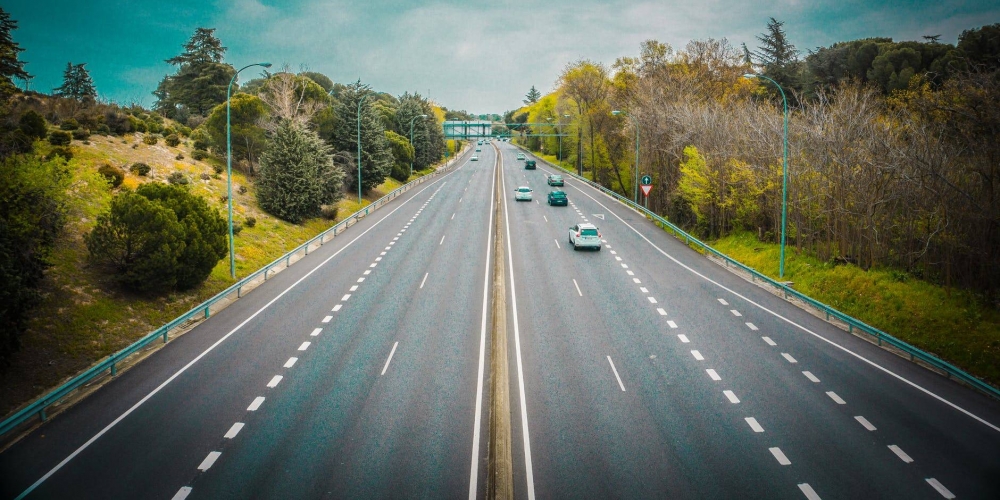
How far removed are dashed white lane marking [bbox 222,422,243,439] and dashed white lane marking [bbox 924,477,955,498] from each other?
13.7 meters

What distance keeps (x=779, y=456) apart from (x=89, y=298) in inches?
840

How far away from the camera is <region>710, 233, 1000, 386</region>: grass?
58.3 feet

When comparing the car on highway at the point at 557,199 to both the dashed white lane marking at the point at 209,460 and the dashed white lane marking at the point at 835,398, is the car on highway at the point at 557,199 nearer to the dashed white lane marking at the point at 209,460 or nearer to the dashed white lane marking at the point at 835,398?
the dashed white lane marking at the point at 835,398

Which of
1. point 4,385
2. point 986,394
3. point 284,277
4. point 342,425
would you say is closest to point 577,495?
point 342,425

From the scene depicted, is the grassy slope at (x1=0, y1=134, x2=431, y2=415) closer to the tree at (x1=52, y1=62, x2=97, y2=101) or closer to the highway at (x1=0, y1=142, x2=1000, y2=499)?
the highway at (x1=0, y1=142, x2=1000, y2=499)

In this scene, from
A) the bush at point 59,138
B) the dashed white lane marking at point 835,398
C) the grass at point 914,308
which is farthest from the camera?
the bush at point 59,138

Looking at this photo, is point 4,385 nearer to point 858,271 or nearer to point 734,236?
point 858,271

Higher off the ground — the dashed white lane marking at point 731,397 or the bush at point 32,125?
the bush at point 32,125

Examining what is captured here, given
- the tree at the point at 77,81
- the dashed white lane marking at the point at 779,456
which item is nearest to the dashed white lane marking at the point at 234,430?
the dashed white lane marking at the point at 779,456

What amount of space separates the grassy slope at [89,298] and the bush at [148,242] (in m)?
0.77

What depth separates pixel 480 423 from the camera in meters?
13.0

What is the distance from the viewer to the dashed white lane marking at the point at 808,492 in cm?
1005

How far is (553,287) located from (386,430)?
13.7 m

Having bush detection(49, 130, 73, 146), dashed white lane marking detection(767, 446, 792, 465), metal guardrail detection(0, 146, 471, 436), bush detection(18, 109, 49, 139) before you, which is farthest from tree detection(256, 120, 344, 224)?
dashed white lane marking detection(767, 446, 792, 465)
